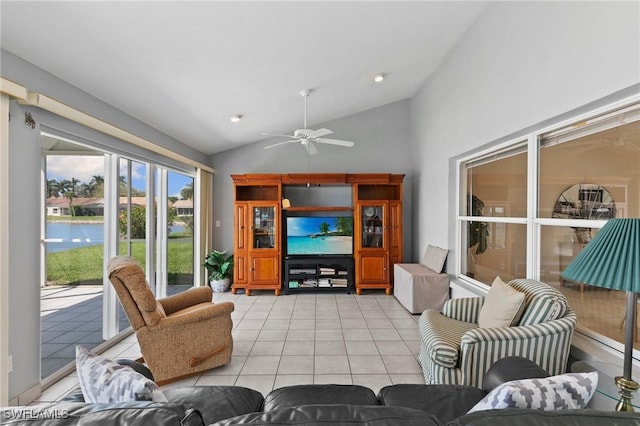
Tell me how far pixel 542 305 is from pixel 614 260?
0.88 metres

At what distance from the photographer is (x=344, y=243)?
5.07 metres

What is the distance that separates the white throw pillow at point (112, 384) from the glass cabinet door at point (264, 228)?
391 cm

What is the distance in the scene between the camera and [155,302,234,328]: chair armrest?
7.58ft

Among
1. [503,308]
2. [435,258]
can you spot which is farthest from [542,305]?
[435,258]

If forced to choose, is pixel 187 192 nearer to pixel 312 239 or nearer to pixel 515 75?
pixel 312 239

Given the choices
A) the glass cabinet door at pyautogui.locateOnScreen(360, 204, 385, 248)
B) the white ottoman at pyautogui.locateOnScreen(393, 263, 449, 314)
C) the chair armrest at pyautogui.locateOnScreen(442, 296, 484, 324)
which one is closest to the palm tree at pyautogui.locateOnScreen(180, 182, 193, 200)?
the glass cabinet door at pyautogui.locateOnScreen(360, 204, 385, 248)

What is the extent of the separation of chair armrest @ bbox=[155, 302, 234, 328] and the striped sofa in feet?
5.65

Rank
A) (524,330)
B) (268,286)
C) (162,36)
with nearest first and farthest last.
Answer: (524,330) < (162,36) < (268,286)

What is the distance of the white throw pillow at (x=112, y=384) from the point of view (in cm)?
99

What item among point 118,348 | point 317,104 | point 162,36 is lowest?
point 118,348

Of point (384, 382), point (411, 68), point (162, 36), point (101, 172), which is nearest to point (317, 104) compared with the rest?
point (411, 68)

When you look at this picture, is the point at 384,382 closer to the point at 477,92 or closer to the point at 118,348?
the point at 118,348

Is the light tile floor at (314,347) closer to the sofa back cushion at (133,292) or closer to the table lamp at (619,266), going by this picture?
the sofa back cushion at (133,292)

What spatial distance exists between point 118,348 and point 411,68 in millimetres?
4853
